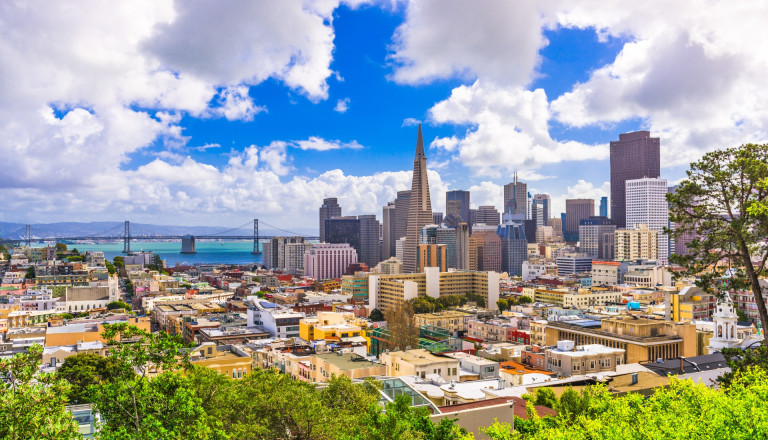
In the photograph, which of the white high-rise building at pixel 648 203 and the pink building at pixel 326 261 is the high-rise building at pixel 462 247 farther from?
the white high-rise building at pixel 648 203

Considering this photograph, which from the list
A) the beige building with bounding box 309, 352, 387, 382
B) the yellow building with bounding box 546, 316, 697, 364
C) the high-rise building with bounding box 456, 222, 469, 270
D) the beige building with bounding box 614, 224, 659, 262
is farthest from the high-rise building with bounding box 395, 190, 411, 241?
the beige building with bounding box 309, 352, 387, 382

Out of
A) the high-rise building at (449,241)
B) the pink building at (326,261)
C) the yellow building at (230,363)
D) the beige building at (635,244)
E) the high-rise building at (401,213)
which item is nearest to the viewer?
the yellow building at (230,363)

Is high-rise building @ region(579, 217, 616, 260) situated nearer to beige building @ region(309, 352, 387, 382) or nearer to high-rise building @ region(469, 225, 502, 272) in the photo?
high-rise building @ region(469, 225, 502, 272)

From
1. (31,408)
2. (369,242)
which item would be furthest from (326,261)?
(31,408)

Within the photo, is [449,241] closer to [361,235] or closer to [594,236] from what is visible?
[594,236]

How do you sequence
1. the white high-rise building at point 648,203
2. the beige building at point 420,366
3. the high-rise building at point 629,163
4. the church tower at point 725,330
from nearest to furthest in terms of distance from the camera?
the beige building at point 420,366, the church tower at point 725,330, the white high-rise building at point 648,203, the high-rise building at point 629,163

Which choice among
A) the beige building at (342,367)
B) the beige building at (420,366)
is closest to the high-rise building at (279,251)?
the beige building at (342,367)

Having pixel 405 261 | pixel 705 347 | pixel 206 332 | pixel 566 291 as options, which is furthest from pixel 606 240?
pixel 206 332
